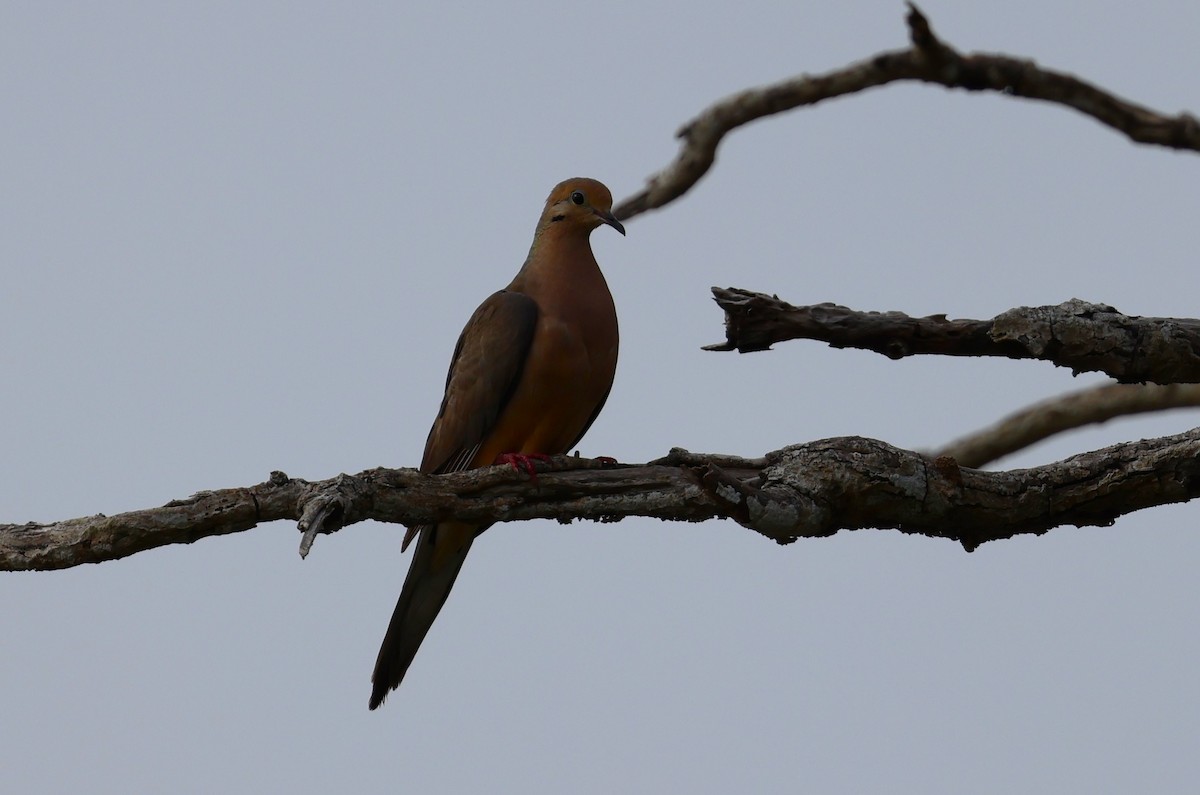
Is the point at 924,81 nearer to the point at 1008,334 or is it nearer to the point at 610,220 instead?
the point at 1008,334

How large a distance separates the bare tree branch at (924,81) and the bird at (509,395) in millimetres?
562

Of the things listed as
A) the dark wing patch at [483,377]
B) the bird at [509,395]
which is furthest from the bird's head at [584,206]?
the dark wing patch at [483,377]

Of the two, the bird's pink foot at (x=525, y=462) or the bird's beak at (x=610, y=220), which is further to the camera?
the bird's beak at (x=610, y=220)

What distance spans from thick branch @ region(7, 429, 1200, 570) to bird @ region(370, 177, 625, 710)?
130cm

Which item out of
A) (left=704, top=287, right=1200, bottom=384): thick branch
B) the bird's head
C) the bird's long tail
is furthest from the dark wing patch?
(left=704, top=287, right=1200, bottom=384): thick branch

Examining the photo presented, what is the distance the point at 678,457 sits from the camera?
4.00 meters

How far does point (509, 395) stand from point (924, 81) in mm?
2164

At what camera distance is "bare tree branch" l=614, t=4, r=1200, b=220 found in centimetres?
391

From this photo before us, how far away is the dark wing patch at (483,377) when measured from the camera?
17.5 feet

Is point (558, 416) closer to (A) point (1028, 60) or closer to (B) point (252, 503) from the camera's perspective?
(B) point (252, 503)

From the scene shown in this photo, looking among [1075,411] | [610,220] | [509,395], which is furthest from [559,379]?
[1075,411]

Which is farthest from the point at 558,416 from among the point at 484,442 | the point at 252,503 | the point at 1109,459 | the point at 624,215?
the point at 1109,459

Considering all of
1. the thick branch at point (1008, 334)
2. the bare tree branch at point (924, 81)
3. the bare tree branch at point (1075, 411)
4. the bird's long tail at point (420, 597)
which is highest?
the bare tree branch at point (924, 81)

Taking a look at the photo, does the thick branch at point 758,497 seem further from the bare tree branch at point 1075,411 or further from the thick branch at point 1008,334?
the bare tree branch at point 1075,411
